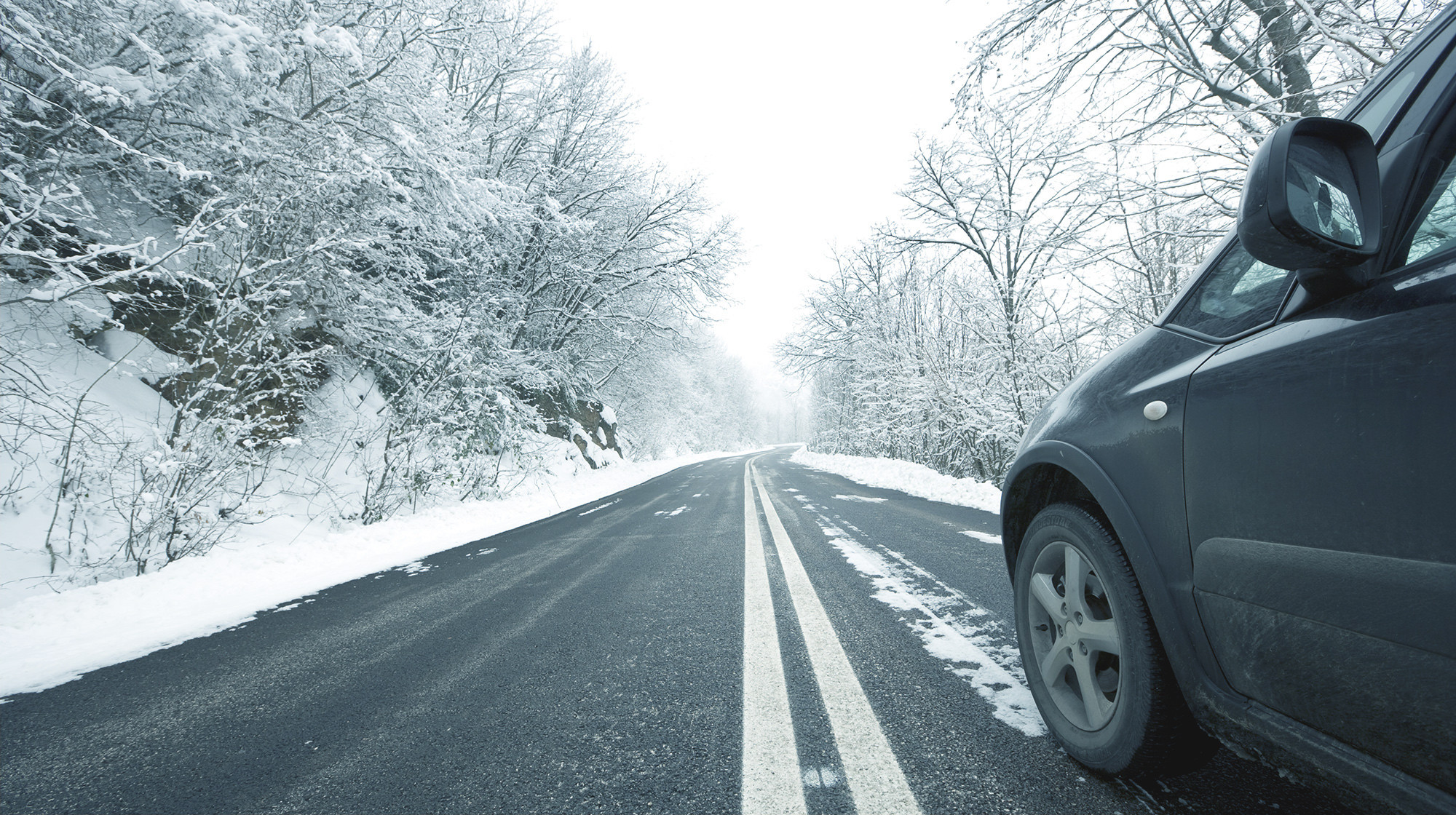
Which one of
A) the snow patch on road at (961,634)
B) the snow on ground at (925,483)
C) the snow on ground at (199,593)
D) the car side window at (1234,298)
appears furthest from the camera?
the snow on ground at (925,483)

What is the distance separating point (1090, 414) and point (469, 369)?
8.77m

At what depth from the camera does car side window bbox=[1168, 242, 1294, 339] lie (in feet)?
4.19

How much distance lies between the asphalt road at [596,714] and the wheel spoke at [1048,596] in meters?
0.39

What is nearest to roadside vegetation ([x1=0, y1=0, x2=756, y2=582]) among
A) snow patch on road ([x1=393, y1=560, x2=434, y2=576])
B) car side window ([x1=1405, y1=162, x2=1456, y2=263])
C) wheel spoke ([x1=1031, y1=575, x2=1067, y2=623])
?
snow patch on road ([x1=393, y1=560, x2=434, y2=576])

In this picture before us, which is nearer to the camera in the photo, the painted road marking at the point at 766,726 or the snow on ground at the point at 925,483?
the painted road marking at the point at 766,726

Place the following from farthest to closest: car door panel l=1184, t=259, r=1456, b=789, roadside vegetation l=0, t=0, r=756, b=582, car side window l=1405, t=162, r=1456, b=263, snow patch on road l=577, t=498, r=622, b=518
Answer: snow patch on road l=577, t=498, r=622, b=518 < roadside vegetation l=0, t=0, r=756, b=582 < car side window l=1405, t=162, r=1456, b=263 < car door panel l=1184, t=259, r=1456, b=789

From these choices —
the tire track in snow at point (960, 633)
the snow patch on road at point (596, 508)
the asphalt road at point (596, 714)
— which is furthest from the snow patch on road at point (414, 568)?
the tire track in snow at point (960, 633)

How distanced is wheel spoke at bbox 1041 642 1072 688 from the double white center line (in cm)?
57

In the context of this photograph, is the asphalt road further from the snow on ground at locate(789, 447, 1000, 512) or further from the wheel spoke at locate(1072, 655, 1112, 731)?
the snow on ground at locate(789, 447, 1000, 512)

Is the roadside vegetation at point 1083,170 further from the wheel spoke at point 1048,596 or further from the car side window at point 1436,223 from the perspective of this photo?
the wheel spoke at point 1048,596

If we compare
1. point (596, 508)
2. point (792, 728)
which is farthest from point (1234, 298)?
point (596, 508)

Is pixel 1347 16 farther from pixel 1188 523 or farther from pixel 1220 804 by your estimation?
pixel 1220 804

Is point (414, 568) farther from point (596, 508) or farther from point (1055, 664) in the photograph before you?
point (1055, 664)

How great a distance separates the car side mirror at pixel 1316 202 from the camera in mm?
1000
